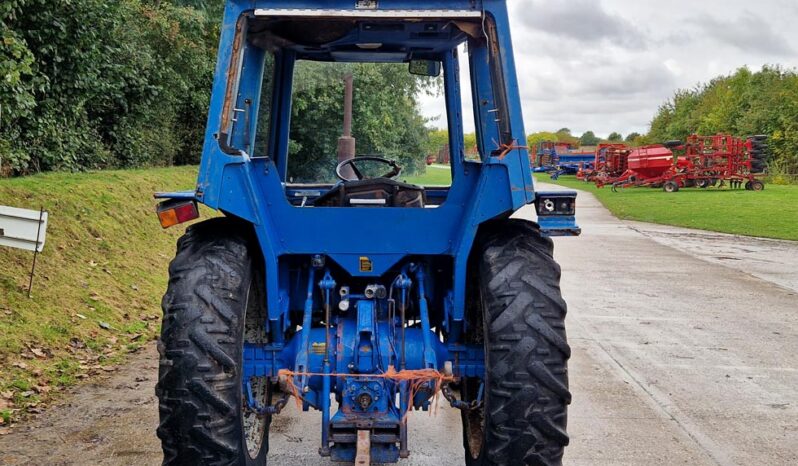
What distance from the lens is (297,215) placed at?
3.99 meters

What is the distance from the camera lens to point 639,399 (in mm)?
6094

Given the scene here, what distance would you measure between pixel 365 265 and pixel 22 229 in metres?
4.14

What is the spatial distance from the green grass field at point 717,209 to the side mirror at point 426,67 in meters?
15.7

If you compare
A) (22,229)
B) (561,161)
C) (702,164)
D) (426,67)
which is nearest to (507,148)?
(426,67)

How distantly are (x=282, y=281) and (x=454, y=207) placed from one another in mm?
984

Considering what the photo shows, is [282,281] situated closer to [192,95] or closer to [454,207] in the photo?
[454,207]

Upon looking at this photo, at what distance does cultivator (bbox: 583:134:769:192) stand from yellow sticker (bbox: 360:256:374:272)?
32470 mm

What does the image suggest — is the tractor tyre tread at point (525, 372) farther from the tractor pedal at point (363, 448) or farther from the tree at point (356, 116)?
the tree at point (356, 116)

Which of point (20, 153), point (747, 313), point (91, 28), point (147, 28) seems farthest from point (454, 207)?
point (147, 28)

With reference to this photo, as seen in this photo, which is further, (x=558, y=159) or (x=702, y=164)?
(x=558, y=159)

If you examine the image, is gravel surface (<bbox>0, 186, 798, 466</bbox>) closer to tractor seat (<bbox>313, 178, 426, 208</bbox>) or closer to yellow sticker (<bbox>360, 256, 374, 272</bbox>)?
yellow sticker (<bbox>360, 256, 374, 272</bbox>)

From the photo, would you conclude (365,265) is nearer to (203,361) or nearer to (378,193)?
(378,193)

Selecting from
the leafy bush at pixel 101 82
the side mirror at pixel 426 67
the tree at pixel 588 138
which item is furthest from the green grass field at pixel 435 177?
the tree at pixel 588 138

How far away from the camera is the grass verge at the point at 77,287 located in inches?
245
